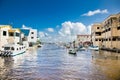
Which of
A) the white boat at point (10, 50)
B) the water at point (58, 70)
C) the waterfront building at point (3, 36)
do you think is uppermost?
the waterfront building at point (3, 36)

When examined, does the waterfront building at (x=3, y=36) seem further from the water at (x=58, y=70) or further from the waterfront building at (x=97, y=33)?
the waterfront building at (x=97, y=33)

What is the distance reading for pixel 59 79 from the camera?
2561 centimetres

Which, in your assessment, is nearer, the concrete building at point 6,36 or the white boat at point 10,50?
the white boat at point 10,50

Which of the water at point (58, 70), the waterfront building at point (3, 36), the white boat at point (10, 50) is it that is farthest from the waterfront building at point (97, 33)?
the water at point (58, 70)

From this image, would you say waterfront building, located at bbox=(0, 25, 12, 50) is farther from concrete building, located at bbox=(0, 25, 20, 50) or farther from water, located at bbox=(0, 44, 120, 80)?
water, located at bbox=(0, 44, 120, 80)

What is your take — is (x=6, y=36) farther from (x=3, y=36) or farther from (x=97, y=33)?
(x=97, y=33)

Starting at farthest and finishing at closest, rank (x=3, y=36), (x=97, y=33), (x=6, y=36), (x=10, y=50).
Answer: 1. (x=97, y=33)
2. (x=6, y=36)
3. (x=3, y=36)
4. (x=10, y=50)

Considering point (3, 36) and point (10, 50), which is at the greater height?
point (3, 36)

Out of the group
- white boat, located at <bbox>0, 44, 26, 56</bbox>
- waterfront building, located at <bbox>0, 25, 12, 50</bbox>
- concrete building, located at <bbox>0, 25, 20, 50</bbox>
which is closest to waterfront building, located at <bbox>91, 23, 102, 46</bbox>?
concrete building, located at <bbox>0, 25, 20, 50</bbox>

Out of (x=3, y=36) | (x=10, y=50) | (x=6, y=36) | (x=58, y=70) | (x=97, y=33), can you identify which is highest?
(x=97, y=33)

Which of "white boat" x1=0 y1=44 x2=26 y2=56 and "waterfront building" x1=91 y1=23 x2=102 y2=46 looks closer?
"white boat" x1=0 y1=44 x2=26 y2=56

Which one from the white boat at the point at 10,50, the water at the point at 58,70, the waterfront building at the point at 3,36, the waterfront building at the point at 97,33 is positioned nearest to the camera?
the water at the point at 58,70

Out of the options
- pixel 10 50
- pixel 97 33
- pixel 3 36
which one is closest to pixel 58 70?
pixel 10 50

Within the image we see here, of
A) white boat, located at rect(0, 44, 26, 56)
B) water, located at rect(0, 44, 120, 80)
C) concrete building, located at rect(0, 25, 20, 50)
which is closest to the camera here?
water, located at rect(0, 44, 120, 80)
